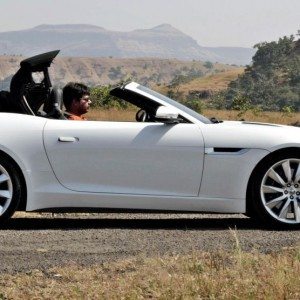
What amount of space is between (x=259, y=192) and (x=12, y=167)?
7.27 ft

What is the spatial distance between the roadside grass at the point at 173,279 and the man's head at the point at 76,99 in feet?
7.91

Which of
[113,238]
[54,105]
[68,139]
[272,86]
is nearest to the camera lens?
[113,238]

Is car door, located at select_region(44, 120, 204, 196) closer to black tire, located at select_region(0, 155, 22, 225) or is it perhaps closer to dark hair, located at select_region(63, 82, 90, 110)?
black tire, located at select_region(0, 155, 22, 225)

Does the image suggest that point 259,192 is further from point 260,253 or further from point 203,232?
point 260,253

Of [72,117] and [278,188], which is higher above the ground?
[72,117]

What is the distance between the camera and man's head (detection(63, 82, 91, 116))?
8.53m

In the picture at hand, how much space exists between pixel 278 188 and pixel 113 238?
1.55m

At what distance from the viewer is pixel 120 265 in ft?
20.6

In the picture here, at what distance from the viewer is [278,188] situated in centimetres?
795

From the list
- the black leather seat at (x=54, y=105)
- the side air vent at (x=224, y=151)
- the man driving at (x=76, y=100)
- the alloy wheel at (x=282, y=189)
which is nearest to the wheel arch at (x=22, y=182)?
the black leather seat at (x=54, y=105)

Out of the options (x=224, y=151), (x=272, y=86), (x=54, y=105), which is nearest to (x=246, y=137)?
(x=224, y=151)

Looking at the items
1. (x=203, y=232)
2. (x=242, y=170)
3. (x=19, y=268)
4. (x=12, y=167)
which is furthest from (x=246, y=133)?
(x=19, y=268)

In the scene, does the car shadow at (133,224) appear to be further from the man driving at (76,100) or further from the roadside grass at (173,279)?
the roadside grass at (173,279)

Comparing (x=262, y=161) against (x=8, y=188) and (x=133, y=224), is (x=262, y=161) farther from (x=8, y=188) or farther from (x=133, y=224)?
(x=8, y=188)
